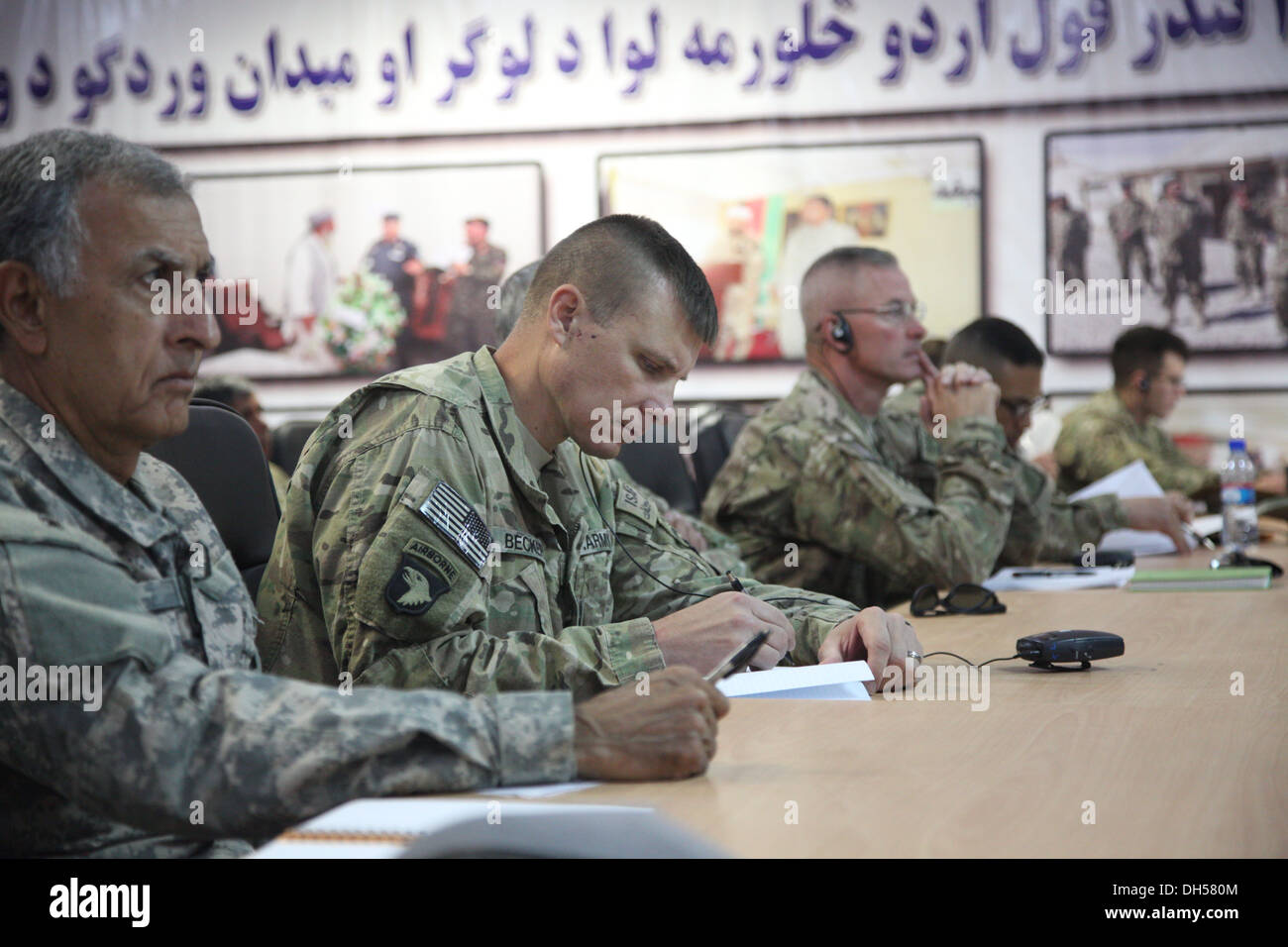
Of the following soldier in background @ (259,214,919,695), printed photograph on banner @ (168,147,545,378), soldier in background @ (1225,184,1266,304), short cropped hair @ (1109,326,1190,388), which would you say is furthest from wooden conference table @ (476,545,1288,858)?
printed photograph on banner @ (168,147,545,378)

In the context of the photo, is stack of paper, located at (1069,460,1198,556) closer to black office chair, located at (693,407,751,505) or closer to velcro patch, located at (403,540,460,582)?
black office chair, located at (693,407,751,505)

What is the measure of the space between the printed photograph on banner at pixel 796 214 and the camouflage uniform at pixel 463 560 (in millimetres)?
3617

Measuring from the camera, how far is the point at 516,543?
5.13 feet

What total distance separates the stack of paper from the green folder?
2.00ft

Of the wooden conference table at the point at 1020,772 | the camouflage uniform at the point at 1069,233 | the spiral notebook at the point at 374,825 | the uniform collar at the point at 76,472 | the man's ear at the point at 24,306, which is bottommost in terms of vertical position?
the wooden conference table at the point at 1020,772

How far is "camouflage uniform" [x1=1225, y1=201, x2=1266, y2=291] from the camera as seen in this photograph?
527cm

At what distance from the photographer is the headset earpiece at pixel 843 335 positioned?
3002 mm

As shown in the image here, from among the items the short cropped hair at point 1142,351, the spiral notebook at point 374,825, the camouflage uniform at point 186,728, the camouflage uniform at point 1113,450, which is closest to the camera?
the spiral notebook at point 374,825

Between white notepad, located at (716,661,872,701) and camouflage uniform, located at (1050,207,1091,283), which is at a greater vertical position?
camouflage uniform, located at (1050,207,1091,283)

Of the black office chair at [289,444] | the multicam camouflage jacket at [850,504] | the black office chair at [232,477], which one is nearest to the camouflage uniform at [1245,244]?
the multicam camouflage jacket at [850,504]

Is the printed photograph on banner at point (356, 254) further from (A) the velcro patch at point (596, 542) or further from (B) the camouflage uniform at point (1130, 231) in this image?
(A) the velcro patch at point (596, 542)

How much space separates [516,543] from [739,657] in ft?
1.01

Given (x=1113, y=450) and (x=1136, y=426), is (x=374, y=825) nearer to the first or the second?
(x=1113, y=450)

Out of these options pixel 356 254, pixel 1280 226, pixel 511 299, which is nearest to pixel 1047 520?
pixel 511 299
